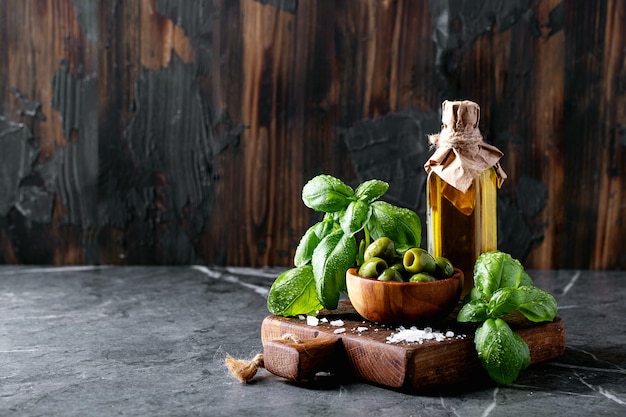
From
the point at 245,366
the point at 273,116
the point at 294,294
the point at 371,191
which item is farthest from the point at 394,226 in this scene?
the point at 273,116

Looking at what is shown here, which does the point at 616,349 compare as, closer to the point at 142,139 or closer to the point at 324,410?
the point at 324,410

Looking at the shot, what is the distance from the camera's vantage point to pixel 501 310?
0.95m

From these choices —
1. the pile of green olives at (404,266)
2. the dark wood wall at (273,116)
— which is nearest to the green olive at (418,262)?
the pile of green olives at (404,266)

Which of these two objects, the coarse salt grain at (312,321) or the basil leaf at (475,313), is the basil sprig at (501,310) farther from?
the coarse salt grain at (312,321)

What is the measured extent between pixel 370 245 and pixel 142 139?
92 cm

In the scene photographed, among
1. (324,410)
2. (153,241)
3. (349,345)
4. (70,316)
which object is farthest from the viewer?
(153,241)

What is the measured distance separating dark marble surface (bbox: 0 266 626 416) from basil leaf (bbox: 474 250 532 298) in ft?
0.36

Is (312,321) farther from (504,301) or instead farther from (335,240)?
(504,301)

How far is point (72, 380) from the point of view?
3.21 feet

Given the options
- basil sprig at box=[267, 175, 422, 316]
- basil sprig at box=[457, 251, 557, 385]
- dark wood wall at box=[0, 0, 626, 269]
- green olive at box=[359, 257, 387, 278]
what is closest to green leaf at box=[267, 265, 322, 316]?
basil sprig at box=[267, 175, 422, 316]

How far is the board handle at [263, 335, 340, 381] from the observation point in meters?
0.94

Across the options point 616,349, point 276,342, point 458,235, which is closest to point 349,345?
point 276,342

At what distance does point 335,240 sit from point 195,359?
0.78 feet

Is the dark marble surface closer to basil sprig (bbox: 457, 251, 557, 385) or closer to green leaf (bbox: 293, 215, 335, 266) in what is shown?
basil sprig (bbox: 457, 251, 557, 385)
